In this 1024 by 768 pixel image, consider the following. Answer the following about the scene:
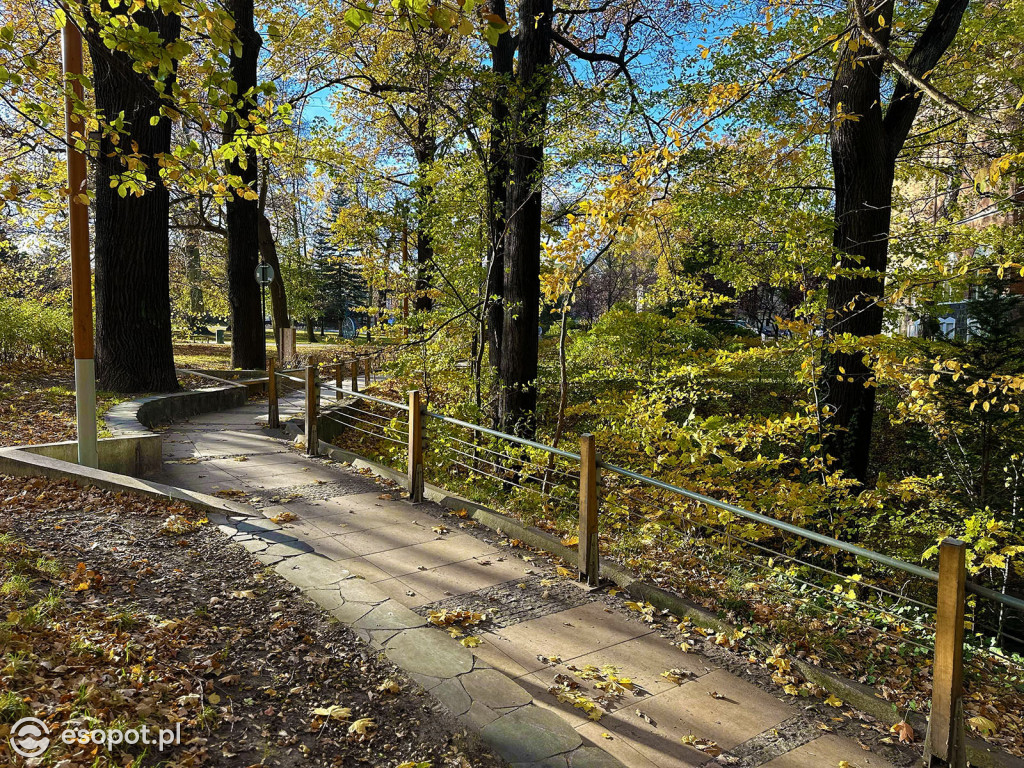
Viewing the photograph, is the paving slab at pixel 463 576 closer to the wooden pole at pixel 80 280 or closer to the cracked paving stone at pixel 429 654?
the cracked paving stone at pixel 429 654

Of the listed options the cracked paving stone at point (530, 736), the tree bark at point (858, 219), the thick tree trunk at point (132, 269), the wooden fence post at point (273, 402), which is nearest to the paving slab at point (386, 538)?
the cracked paving stone at point (530, 736)

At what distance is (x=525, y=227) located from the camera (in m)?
9.52

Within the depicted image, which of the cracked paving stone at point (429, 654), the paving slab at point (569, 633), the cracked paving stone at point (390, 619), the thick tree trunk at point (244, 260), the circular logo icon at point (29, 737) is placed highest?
the thick tree trunk at point (244, 260)

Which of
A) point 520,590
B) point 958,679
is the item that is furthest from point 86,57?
point 958,679

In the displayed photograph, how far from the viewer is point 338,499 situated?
776 centimetres

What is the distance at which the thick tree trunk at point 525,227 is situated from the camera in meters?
9.01

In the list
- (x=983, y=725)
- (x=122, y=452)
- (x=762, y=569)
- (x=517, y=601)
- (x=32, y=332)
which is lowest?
(x=762, y=569)

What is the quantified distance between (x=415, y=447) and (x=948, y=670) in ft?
17.9

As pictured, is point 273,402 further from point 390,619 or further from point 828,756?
point 828,756

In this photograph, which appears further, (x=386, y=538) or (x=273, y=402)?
(x=273, y=402)

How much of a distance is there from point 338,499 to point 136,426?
360 centimetres

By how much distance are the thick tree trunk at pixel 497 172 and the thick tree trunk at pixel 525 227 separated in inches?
10.4

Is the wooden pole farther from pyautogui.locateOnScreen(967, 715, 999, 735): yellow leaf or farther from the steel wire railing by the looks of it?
pyautogui.locateOnScreen(967, 715, 999, 735): yellow leaf

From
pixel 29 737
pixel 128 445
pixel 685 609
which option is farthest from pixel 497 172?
pixel 29 737
